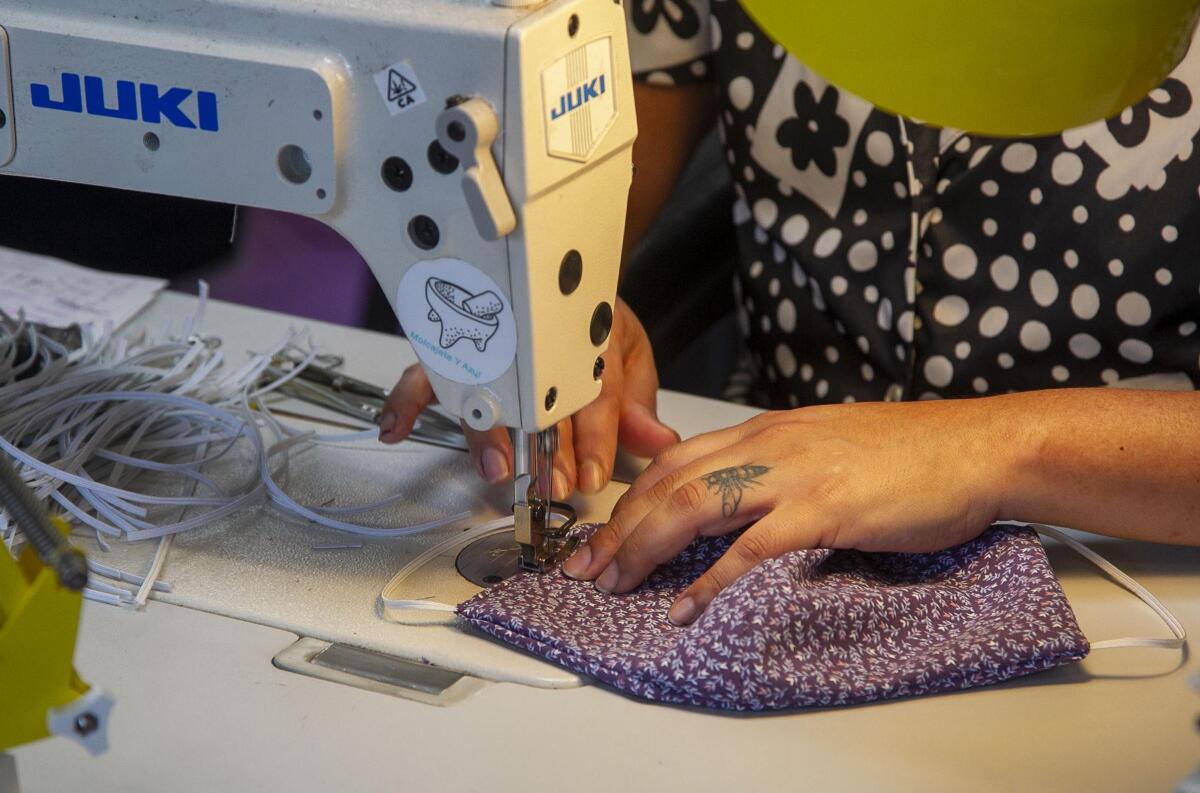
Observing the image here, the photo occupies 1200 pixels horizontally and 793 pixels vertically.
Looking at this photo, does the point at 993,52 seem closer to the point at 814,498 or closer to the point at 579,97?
the point at 579,97

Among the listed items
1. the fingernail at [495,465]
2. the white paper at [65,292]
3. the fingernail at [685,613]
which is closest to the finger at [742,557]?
the fingernail at [685,613]

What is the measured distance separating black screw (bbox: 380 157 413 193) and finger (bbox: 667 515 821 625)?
30 centimetres

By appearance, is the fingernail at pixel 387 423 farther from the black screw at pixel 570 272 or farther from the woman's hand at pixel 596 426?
the black screw at pixel 570 272

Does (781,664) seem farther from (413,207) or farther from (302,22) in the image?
(302,22)

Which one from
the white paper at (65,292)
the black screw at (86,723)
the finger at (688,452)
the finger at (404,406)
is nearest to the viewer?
the black screw at (86,723)

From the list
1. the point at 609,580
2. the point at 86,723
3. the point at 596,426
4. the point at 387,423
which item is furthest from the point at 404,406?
the point at 86,723

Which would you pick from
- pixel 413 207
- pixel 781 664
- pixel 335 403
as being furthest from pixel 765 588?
pixel 335 403

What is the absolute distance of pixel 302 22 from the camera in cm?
76

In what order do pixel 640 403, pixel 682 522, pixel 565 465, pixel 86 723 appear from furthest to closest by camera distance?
pixel 640 403
pixel 565 465
pixel 682 522
pixel 86 723

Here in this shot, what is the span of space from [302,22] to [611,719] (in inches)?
17.4

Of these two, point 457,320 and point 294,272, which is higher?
point 457,320

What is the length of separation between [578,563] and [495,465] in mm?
143

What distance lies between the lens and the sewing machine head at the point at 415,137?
0.73 meters

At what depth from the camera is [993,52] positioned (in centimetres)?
61
